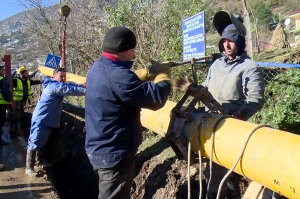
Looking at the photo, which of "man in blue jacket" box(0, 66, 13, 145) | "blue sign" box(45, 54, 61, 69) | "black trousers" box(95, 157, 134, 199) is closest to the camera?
"black trousers" box(95, 157, 134, 199)

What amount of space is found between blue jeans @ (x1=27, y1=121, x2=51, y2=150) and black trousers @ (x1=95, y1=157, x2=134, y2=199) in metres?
3.32

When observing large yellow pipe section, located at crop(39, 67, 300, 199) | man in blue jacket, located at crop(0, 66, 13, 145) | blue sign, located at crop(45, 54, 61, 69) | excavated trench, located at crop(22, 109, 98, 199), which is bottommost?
excavated trench, located at crop(22, 109, 98, 199)

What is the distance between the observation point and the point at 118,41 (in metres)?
2.90

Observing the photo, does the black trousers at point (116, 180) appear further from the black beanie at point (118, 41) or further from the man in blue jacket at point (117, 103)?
the black beanie at point (118, 41)

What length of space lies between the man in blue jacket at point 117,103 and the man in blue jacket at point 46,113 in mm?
2783

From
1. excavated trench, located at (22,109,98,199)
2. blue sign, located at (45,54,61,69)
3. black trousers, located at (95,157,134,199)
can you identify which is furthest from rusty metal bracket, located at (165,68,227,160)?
blue sign, located at (45,54,61,69)

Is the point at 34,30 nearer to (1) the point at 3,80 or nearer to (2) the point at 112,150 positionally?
(1) the point at 3,80

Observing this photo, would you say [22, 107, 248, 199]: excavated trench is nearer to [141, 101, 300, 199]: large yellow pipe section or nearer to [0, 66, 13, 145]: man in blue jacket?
[0, 66, 13, 145]: man in blue jacket

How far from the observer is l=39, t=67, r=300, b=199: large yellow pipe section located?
2129 mm

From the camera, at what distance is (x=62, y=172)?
8430 mm

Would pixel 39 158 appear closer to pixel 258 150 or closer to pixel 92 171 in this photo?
pixel 92 171

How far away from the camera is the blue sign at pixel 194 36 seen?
20.5ft

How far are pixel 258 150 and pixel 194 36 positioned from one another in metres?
Result: 4.44

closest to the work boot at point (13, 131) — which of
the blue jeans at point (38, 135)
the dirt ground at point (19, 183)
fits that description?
the dirt ground at point (19, 183)
